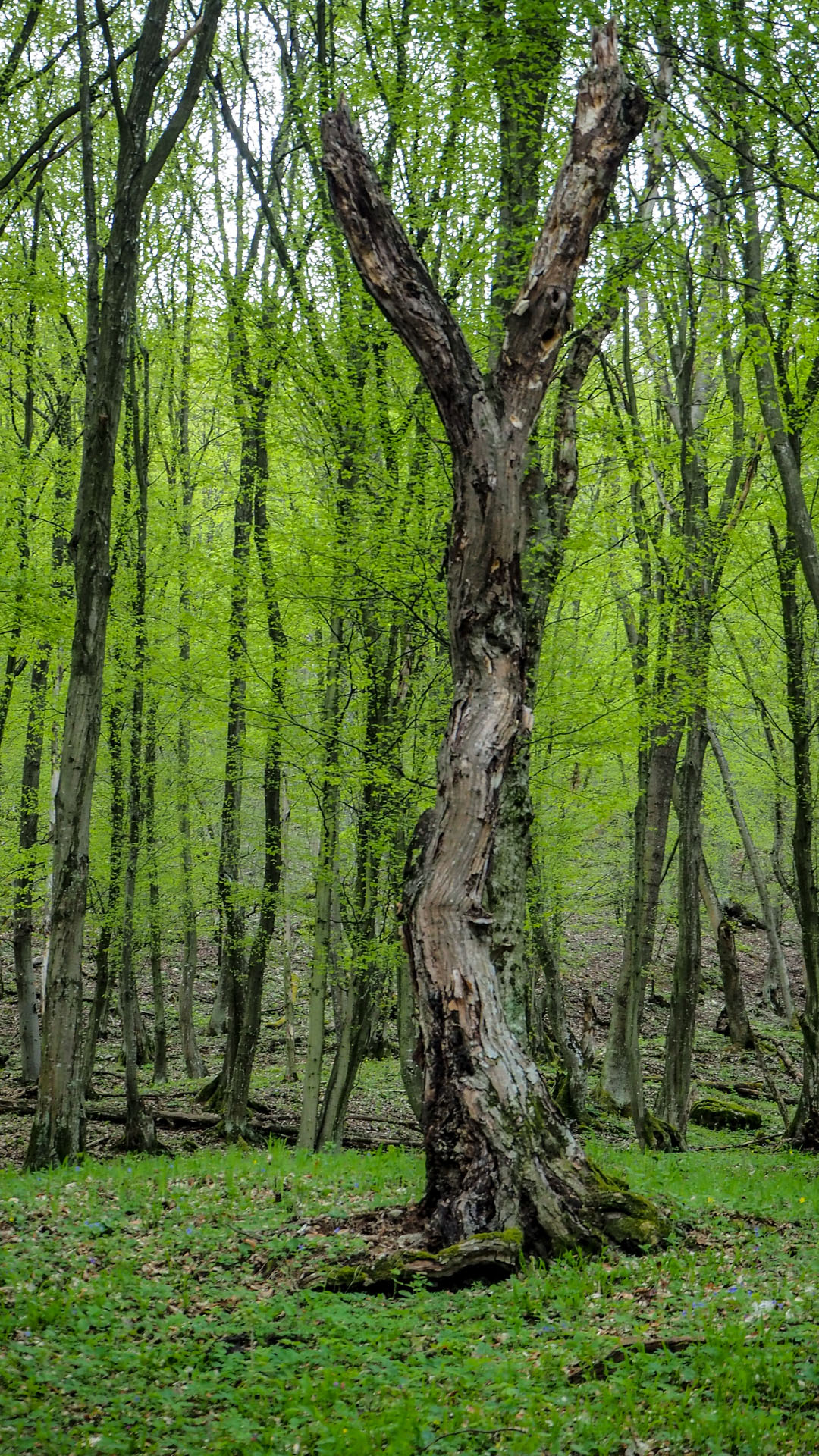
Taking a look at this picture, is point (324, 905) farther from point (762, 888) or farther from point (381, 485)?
point (762, 888)

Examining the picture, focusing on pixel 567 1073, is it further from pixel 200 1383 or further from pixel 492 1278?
pixel 200 1383

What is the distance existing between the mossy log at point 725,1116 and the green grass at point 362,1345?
8335 mm

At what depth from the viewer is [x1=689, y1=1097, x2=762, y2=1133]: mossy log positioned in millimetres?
13852

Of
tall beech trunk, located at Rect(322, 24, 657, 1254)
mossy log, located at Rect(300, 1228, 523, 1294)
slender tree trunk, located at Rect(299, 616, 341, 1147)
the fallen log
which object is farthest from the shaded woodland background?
the fallen log

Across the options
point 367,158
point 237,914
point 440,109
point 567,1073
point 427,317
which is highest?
point 440,109

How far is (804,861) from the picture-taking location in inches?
410

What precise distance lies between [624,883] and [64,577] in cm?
1168

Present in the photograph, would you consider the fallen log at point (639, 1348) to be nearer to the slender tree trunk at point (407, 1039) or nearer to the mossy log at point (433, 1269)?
the mossy log at point (433, 1269)

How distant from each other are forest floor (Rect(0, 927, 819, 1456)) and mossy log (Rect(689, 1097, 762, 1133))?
7476 mm

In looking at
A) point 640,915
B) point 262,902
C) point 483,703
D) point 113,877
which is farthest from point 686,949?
point 113,877

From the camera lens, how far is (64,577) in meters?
11.5

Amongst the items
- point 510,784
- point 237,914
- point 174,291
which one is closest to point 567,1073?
point 237,914

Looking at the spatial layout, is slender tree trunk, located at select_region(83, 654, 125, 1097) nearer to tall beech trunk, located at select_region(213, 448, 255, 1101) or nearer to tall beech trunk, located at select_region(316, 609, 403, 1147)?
tall beech trunk, located at select_region(213, 448, 255, 1101)

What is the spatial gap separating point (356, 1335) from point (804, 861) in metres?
7.84
